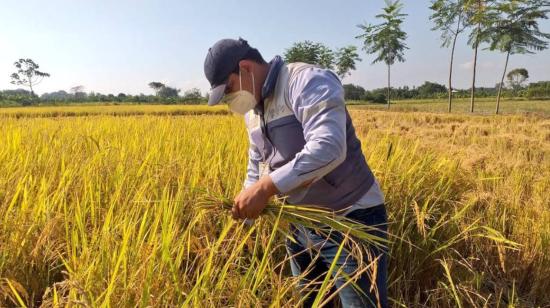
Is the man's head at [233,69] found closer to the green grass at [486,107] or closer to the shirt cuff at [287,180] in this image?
the shirt cuff at [287,180]

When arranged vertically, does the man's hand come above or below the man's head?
below

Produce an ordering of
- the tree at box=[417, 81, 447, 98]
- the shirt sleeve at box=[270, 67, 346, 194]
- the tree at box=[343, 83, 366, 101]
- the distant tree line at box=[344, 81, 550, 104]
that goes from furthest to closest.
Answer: the tree at box=[417, 81, 447, 98] < the tree at box=[343, 83, 366, 101] < the distant tree line at box=[344, 81, 550, 104] < the shirt sleeve at box=[270, 67, 346, 194]

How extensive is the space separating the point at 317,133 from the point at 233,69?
1.25 feet

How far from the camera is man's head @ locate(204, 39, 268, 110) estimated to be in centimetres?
120

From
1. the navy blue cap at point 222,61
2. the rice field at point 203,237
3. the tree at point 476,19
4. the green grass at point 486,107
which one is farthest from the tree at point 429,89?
the navy blue cap at point 222,61

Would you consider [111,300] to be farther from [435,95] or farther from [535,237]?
[435,95]

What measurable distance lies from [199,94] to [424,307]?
44037 mm

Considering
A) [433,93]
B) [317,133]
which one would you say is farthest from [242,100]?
[433,93]

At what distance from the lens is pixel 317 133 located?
41.3 inches

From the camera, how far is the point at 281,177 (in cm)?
105

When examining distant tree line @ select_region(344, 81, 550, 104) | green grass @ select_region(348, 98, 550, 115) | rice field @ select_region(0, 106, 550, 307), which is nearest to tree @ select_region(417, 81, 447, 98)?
distant tree line @ select_region(344, 81, 550, 104)

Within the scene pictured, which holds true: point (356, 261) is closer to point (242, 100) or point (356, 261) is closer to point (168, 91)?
point (242, 100)

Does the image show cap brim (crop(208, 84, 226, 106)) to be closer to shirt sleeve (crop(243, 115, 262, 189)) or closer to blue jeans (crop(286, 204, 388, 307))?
shirt sleeve (crop(243, 115, 262, 189))

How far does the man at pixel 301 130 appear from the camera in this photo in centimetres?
108
